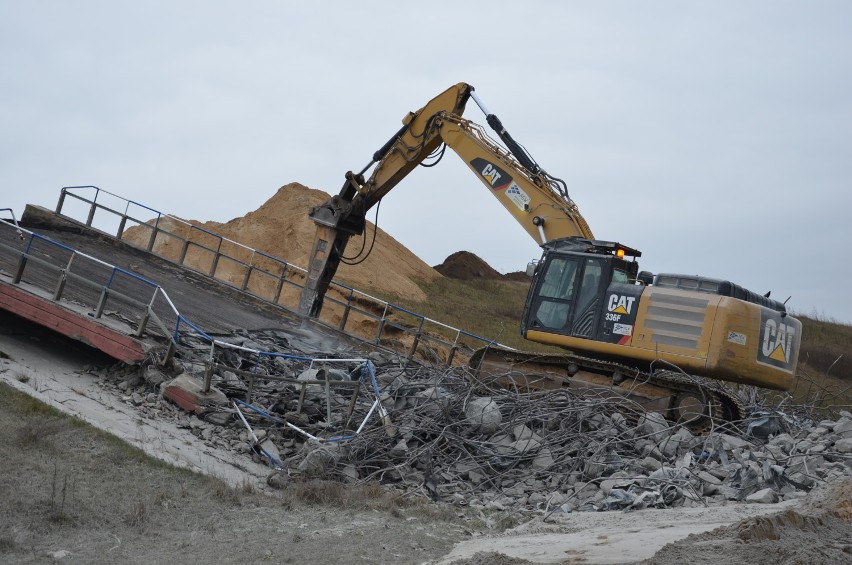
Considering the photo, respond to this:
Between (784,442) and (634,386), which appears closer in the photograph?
(784,442)

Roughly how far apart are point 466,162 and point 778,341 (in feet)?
21.8

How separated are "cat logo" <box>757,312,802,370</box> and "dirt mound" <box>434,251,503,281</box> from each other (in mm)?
37723

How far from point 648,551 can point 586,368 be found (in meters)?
8.58

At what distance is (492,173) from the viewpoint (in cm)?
1780

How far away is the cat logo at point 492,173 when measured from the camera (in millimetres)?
17502

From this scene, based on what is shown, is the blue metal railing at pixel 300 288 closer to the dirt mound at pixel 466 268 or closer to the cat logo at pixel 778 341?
the cat logo at pixel 778 341

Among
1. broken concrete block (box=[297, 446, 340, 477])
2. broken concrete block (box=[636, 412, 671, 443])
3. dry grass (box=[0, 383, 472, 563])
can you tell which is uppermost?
broken concrete block (box=[636, 412, 671, 443])

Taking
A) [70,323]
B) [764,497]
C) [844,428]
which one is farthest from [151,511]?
[844,428]

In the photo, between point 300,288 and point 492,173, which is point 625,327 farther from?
point 300,288

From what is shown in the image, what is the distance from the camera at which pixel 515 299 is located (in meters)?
43.7

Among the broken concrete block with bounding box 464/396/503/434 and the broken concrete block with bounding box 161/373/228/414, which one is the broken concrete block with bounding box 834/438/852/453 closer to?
the broken concrete block with bounding box 464/396/503/434

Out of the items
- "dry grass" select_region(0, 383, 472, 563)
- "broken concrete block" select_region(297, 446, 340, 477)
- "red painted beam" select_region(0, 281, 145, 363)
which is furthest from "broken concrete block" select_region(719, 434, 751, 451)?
"red painted beam" select_region(0, 281, 145, 363)

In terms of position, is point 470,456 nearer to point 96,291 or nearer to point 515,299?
point 96,291

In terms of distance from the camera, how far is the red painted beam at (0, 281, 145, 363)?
48.2ft
